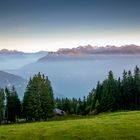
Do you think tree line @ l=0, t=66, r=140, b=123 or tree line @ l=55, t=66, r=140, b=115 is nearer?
tree line @ l=0, t=66, r=140, b=123

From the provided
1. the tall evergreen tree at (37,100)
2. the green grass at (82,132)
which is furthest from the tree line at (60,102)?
the green grass at (82,132)

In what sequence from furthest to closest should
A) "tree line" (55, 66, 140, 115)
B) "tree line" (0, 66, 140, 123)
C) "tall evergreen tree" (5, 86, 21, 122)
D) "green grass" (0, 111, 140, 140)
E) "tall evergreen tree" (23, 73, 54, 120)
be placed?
"tree line" (55, 66, 140, 115) → "tall evergreen tree" (5, 86, 21, 122) → "tree line" (0, 66, 140, 123) → "tall evergreen tree" (23, 73, 54, 120) → "green grass" (0, 111, 140, 140)

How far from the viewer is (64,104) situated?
158m

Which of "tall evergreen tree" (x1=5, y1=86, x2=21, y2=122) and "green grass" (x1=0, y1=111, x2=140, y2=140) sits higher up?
Result: "green grass" (x1=0, y1=111, x2=140, y2=140)

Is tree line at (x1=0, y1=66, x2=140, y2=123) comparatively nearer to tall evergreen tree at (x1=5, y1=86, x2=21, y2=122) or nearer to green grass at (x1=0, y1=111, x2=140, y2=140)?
tall evergreen tree at (x1=5, y1=86, x2=21, y2=122)

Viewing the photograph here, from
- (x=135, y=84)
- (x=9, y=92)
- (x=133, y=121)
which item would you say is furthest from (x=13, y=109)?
(x=133, y=121)

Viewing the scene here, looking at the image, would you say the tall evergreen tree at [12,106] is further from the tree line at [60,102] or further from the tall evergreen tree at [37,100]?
the tall evergreen tree at [37,100]

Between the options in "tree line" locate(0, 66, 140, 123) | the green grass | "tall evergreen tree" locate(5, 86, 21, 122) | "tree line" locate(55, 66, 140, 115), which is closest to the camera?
the green grass

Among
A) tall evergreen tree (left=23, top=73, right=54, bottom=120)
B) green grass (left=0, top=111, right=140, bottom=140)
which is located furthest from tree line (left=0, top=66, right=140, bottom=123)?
green grass (left=0, top=111, right=140, bottom=140)

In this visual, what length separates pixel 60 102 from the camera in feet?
533

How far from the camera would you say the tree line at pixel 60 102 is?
347ft

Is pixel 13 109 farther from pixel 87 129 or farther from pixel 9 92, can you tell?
pixel 87 129

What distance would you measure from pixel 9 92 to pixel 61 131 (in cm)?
7092

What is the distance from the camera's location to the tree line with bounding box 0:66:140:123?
105688mm
